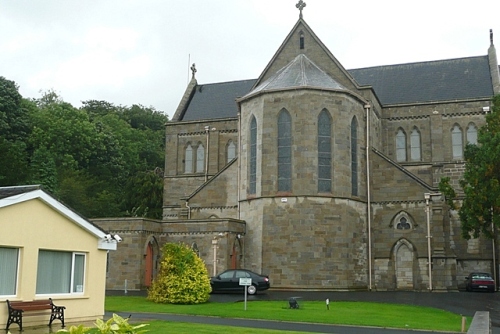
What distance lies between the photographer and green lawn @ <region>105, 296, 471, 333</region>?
62.4ft

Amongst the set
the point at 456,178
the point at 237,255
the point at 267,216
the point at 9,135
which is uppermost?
the point at 9,135

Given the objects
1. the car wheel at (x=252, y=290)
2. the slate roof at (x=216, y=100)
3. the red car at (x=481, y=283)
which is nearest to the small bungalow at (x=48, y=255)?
the car wheel at (x=252, y=290)

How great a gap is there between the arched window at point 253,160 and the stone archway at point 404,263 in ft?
31.0

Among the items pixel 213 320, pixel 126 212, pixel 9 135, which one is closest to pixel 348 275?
pixel 213 320

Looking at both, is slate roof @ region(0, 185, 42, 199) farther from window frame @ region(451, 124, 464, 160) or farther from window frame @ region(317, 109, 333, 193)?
window frame @ region(451, 124, 464, 160)


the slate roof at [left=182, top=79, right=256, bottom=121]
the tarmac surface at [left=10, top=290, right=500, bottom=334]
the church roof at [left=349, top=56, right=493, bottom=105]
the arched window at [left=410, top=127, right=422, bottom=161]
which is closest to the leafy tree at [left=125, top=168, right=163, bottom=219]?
the slate roof at [left=182, top=79, right=256, bottom=121]

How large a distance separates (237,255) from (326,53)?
14.8 m

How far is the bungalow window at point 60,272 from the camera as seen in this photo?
17875 millimetres

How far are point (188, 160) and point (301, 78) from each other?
17.4 metres

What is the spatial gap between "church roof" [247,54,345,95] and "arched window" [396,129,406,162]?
31.9 ft

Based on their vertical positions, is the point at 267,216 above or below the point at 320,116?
below

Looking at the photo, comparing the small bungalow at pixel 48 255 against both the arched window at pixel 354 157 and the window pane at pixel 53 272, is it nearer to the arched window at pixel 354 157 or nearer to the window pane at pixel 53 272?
the window pane at pixel 53 272

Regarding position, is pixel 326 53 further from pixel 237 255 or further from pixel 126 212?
pixel 126 212

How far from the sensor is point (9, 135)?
6138 cm
